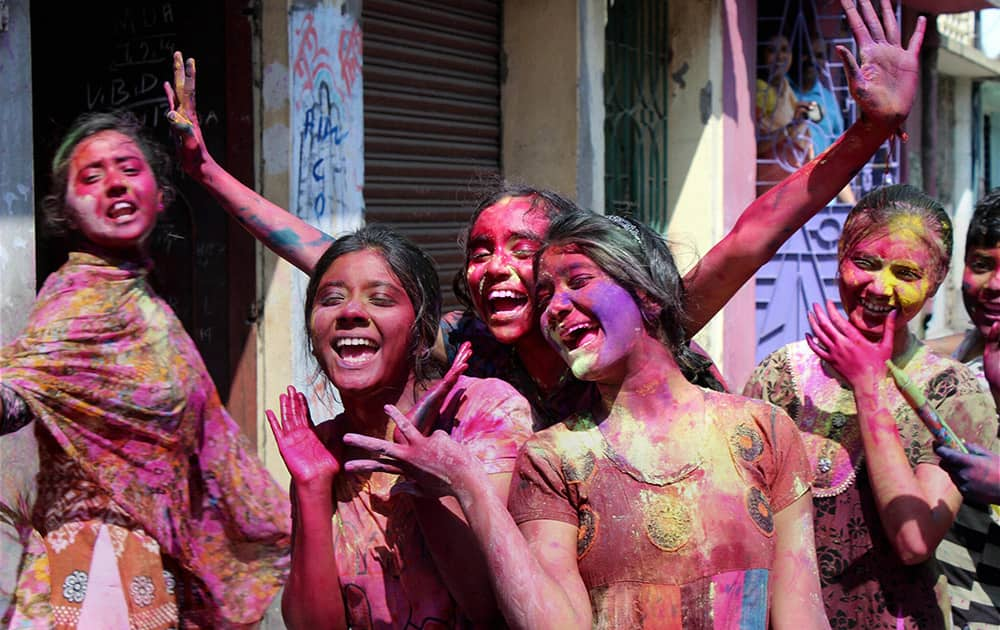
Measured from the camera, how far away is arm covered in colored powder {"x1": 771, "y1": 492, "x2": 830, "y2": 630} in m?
2.23

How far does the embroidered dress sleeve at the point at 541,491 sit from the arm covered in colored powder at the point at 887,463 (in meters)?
0.93

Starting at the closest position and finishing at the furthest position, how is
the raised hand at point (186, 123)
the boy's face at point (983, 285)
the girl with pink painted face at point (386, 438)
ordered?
the girl with pink painted face at point (386, 438) < the raised hand at point (186, 123) < the boy's face at point (983, 285)

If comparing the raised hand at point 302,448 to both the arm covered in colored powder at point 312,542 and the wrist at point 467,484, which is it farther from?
the wrist at point 467,484

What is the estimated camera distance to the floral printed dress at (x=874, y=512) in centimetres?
290

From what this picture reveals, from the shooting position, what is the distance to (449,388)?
2375 millimetres

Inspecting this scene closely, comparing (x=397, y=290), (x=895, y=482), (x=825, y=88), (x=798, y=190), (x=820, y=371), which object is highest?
(x=825, y=88)

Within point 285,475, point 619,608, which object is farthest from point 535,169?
point 619,608

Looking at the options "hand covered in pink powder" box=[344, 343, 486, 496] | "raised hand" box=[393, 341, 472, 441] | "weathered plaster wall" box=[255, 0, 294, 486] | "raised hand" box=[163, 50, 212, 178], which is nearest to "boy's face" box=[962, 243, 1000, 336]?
"raised hand" box=[393, 341, 472, 441]

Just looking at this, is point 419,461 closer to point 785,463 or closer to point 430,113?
point 785,463

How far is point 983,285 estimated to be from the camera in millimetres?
3402

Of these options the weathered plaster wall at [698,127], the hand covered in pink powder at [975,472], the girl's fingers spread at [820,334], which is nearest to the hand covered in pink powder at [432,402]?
the girl's fingers spread at [820,334]

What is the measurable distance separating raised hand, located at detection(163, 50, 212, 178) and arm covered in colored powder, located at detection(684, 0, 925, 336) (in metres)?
1.43

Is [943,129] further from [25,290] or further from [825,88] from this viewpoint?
[25,290]

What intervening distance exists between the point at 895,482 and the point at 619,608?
3.06 ft
